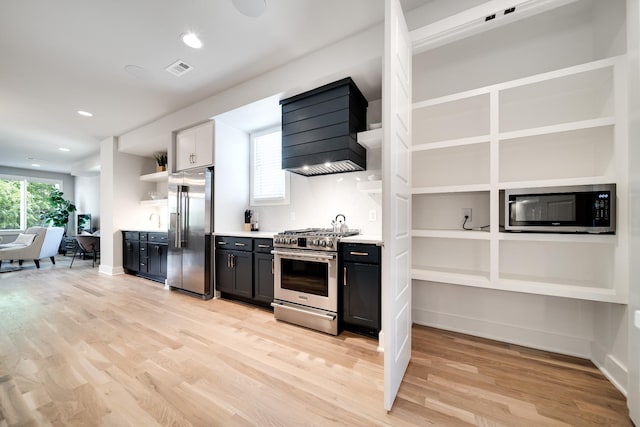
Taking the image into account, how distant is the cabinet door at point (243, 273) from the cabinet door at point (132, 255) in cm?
269

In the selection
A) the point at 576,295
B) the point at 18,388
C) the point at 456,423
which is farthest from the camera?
the point at 576,295

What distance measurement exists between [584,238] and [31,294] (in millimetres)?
6350

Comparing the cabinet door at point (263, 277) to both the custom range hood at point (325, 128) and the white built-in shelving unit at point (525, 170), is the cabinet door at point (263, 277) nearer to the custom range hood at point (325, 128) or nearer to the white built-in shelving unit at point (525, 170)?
the custom range hood at point (325, 128)

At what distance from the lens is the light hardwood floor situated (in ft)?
4.54

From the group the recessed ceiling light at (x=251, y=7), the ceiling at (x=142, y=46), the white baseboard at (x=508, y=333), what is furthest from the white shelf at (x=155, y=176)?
the white baseboard at (x=508, y=333)

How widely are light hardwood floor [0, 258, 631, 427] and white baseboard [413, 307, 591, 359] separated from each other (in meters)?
0.09

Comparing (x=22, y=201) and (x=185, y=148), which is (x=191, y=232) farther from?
(x=22, y=201)

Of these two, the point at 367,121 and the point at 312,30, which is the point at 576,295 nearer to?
the point at 367,121

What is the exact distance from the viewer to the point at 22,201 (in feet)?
24.7

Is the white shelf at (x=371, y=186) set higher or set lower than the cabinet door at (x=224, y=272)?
higher

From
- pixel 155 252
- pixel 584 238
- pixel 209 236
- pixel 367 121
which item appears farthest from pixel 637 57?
pixel 155 252

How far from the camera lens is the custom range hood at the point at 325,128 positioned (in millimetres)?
2529

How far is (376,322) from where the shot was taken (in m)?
2.22

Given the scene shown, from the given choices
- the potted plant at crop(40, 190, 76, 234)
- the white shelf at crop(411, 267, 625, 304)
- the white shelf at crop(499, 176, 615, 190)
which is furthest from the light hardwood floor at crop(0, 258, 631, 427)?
the potted plant at crop(40, 190, 76, 234)
